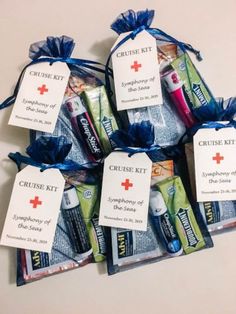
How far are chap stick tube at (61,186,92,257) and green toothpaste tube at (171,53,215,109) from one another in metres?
0.29

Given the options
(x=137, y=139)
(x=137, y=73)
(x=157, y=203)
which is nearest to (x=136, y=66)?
(x=137, y=73)

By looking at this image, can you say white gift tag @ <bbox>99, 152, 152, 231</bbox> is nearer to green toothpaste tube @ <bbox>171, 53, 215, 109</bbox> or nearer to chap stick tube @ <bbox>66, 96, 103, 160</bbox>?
chap stick tube @ <bbox>66, 96, 103, 160</bbox>

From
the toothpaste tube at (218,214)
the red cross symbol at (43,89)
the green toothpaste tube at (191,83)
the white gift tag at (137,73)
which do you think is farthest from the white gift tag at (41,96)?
the toothpaste tube at (218,214)

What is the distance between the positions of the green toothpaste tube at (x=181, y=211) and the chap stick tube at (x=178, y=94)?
118 mm

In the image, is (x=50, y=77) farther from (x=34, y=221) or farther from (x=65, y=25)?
(x=34, y=221)

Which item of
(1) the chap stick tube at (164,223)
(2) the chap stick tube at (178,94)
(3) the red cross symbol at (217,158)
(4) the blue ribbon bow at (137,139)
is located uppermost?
(2) the chap stick tube at (178,94)

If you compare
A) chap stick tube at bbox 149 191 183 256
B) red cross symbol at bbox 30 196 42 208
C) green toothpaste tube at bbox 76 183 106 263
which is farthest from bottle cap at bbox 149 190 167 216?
red cross symbol at bbox 30 196 42 208

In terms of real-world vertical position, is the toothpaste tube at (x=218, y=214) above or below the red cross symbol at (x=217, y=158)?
below

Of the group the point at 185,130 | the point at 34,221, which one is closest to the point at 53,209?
the point at 34,221

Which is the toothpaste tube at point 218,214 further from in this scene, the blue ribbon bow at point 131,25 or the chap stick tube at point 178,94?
the blue ribbon bow at point 131,25

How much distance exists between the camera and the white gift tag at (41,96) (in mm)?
810

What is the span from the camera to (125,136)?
0.79 metres

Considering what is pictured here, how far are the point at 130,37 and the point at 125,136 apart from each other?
0.20m

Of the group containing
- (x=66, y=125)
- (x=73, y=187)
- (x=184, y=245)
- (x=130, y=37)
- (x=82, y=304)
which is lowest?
(x=82, y=304)
